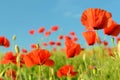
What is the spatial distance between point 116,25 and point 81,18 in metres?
0.41

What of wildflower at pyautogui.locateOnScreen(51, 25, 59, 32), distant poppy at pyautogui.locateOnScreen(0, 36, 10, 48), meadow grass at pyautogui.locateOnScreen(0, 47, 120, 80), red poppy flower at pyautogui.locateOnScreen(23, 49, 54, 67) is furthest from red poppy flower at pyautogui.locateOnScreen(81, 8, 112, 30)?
wildflower at pyautogui.locateOnScreen(51, 25, 59, 32)

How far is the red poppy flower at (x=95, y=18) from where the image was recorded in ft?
8.82

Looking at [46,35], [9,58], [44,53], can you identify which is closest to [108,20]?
[44,53]

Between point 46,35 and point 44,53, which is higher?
point 46,35

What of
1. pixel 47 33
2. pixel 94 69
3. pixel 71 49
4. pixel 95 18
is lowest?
pixel 94 69

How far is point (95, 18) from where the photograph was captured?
8.93 feet

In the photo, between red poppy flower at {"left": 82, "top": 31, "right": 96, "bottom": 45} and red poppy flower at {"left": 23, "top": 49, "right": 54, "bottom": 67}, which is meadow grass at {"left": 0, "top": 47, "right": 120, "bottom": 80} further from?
red poppy flower at {"left": 23, "top": 49, "right": 54, "bottom": 67}

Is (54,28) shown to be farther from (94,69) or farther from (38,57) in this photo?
(38,57)

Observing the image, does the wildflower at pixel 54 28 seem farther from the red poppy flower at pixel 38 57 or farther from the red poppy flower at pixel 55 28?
the red poppy flower at pixel 38 57

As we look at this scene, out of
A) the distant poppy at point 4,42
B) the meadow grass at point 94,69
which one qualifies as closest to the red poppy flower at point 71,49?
the meadow grass at point 94,69

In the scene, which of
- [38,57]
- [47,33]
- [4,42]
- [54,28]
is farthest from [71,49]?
[47,33]

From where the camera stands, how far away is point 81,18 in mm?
2768

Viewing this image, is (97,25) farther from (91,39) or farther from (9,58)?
(9,58)

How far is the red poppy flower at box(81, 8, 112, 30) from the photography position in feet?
8.82
